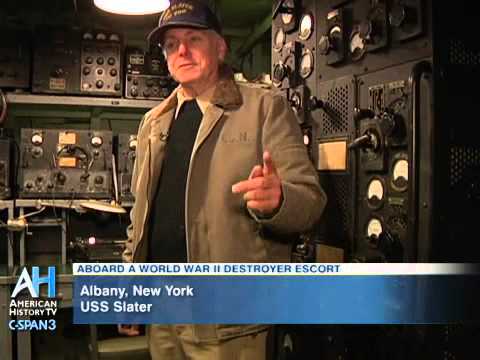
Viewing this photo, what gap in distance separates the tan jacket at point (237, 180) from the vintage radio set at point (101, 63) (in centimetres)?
143

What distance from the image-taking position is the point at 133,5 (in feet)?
6.05

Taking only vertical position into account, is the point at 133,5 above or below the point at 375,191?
above

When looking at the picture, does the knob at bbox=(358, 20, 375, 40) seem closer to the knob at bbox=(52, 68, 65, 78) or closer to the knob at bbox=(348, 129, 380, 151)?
the knob at bbox=(348, 129, 380, 151)

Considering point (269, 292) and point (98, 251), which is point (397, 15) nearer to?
point (269, 292)

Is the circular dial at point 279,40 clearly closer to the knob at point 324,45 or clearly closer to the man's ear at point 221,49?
the knob at point 324,45

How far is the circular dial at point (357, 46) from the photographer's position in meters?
1.44

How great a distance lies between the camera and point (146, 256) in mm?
1222

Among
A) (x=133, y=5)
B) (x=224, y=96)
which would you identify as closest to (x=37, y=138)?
(x=133, y=5)

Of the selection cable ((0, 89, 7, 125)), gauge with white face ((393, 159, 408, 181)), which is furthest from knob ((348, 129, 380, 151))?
cable ((0, 89, 7, 125))

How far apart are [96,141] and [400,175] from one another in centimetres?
154

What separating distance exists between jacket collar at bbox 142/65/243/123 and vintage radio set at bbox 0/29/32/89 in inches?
53.8

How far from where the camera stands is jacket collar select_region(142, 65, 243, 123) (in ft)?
A: 3.90

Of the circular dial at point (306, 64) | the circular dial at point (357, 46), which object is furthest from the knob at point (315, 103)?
the circular dial at point (357, 46)

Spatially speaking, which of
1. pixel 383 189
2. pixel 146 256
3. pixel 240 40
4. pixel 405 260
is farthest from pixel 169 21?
pixel 240 40
